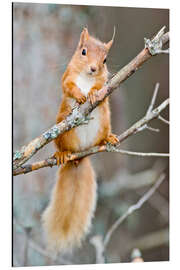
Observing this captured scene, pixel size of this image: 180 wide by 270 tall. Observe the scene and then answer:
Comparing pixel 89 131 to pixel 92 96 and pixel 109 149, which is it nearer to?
pixel 109 149

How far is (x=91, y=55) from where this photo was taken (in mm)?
2709

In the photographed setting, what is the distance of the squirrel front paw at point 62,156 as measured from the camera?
2.70 meters

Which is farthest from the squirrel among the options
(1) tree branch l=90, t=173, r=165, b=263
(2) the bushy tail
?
(1) tree branch l=90, t=173, r=165, b=263

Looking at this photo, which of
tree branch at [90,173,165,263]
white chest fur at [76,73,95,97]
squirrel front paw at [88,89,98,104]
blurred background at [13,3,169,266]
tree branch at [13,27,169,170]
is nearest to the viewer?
tree branch at [13,27,169,170]

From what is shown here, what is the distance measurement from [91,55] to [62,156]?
599mm

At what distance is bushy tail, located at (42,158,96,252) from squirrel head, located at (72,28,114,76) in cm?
Answer: 58

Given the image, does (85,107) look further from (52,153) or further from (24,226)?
(24,226)

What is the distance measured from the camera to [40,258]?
285 centimetres

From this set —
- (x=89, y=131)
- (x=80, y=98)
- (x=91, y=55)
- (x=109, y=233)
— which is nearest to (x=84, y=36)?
(x=91, y=55)

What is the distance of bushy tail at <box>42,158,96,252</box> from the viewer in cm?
286

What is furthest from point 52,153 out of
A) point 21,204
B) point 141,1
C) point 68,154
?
point 141,1

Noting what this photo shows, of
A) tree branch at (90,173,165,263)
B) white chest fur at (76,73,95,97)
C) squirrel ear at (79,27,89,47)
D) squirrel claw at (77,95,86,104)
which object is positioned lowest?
tree branch at (90,173,165,263)

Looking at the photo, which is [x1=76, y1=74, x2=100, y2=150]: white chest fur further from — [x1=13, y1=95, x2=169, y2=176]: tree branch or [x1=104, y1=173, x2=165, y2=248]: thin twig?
[x1=104, y1=173, x2=165, y2=248]: thin twig
